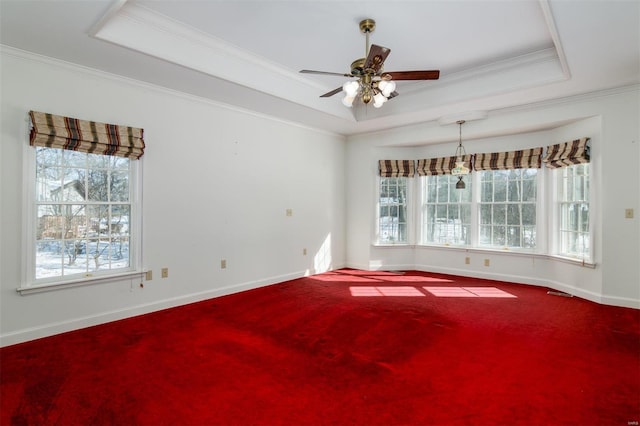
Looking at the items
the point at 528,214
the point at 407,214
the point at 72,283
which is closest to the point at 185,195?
the point at 72,283

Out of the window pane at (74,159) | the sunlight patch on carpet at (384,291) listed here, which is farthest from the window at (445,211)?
the window pane at (74,159)

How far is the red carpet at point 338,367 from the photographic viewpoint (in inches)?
84.0

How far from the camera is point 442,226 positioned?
645 cm

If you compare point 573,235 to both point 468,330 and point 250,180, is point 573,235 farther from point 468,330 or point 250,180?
point 250,180

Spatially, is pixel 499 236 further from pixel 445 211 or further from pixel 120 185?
pixel 120 185

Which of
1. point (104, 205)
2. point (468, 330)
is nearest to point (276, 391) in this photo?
point (468, 330)

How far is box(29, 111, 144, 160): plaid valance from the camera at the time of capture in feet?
10.7

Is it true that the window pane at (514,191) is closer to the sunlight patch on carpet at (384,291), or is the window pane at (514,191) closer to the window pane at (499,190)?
the window pane at (499,190)

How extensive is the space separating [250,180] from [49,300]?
2.77m

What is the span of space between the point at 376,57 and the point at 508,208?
13.7 feet

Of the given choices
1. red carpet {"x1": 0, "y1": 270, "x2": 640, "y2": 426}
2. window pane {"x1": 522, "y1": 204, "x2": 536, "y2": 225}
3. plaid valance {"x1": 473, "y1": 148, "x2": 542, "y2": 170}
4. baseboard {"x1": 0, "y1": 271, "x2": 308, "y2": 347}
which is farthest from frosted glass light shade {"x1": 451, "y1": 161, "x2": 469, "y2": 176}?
baseboard {"x1": 0, "y1": 271, "x2": 308, "y2": 347}

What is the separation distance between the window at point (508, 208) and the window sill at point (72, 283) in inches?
210

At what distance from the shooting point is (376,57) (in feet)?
8.93

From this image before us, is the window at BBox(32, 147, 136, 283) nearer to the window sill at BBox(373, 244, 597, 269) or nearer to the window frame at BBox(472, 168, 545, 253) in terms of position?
the window sill at BBox(373, 244, 597, 269)
